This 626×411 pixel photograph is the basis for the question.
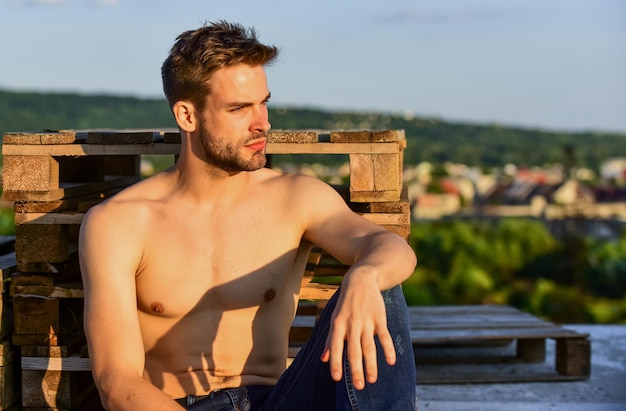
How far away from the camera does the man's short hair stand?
2.99m

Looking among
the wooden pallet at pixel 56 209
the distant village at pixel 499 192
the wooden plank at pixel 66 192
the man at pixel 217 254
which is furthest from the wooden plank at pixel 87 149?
the distant village at pixel 499 192

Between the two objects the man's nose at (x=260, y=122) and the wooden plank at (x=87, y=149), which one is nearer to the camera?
the man's nose at (x=260, y=122)

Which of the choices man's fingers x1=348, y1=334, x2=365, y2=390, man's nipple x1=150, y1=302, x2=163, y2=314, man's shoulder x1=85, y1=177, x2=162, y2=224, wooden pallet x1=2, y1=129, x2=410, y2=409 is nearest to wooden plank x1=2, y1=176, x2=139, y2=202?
wooden pallet x1=2, y1=129, x2=410, y2=409

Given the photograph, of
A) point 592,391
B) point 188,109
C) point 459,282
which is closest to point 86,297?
point 188,109

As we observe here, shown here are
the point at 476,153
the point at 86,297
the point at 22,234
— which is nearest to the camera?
the point at 86,297

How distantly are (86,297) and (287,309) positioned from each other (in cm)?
74

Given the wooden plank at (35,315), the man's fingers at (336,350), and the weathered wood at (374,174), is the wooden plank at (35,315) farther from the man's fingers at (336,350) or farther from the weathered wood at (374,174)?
the man's fingers at (336,350)

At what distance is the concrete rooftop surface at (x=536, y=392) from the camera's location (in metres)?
4.40

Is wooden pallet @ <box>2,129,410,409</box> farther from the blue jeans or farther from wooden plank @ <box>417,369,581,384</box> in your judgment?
wooden plank @ <box>417,369,581,384</box>

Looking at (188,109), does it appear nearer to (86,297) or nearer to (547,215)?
(86,297)

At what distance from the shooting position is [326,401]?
275cm

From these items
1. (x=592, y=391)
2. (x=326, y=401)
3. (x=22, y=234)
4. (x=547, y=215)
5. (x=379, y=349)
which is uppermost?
(x=22, y=234)

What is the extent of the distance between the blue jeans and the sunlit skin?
24 cm

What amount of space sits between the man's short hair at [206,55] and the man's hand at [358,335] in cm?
94
